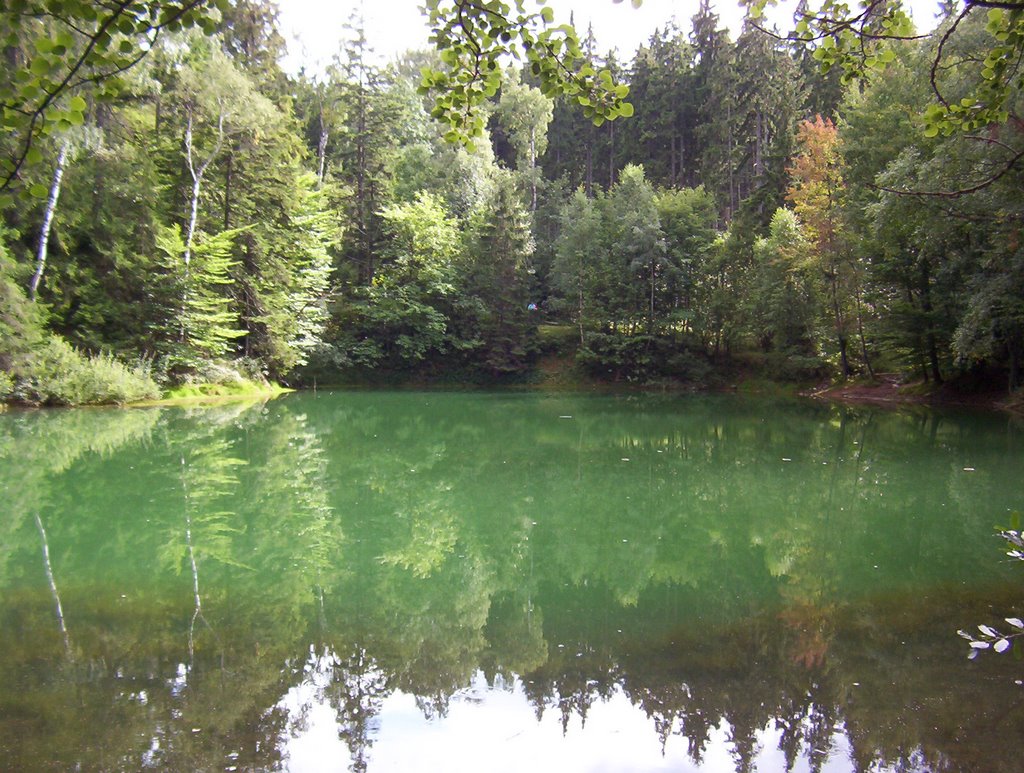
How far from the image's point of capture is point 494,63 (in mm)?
2332

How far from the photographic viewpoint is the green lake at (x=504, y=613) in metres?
3.54

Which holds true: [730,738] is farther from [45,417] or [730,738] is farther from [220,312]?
[220,312]

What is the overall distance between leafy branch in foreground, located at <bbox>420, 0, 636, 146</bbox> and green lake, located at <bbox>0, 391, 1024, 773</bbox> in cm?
287

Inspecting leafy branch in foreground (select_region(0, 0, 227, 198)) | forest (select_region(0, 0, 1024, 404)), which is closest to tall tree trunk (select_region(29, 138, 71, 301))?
forest (select_region(0, 0, 1024, 404))

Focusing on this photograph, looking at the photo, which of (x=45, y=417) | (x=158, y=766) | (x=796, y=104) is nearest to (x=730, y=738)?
(x=158, y=766)

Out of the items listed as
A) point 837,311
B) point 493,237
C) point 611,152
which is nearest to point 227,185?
point 493,237

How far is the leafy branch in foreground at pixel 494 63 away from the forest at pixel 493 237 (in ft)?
24.8

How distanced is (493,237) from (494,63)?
1127 inches

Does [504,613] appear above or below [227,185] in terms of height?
below

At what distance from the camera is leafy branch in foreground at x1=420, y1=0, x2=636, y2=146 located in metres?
2.22

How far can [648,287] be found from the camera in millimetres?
29906

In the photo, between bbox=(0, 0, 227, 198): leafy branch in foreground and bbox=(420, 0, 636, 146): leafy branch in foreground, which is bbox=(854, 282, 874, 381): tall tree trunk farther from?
→ bbox=(0, 0, 227, 198): leafy branch in foreground

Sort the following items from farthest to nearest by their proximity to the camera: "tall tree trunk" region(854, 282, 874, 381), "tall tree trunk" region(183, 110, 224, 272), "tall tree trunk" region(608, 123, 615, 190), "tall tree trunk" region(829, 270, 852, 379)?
"tall tree trunk" region(608, 123, 615, 190)
"tall tree trunk" region(829, 270, 852, 379)
"tall tree trunk" region(854, 282, 874, 381)
"tall tree trunk" region(183, 110, 224, 272)

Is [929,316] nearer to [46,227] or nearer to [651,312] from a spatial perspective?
[651,312]
